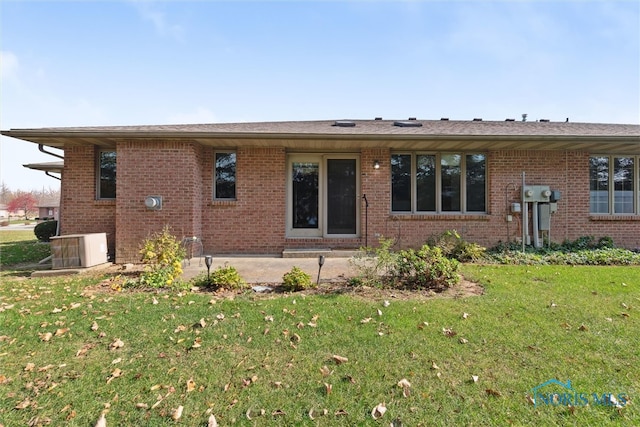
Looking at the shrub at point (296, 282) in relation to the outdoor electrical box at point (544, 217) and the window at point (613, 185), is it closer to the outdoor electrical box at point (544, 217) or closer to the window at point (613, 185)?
the outdoor electrical box at point (544, 217)

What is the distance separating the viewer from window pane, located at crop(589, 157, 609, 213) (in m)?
8.57

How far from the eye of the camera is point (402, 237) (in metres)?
8.25

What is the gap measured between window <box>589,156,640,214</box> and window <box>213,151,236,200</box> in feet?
32.1

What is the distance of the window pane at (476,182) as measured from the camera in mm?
8453

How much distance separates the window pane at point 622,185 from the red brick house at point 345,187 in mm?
28

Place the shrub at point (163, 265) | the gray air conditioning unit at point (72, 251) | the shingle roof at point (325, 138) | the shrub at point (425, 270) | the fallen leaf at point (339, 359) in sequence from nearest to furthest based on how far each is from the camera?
the fallen leaf at point (339, 359) → the shrub at point (425, 270) → the shrub at point (163, 265) → the gray air conditioning unit at point (72, 251) → the shingle roof at point (325, 138)

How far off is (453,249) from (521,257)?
4.86ft

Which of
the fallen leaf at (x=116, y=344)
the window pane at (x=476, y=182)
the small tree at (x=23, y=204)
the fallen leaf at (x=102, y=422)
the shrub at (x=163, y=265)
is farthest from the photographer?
the small tree at (x=23, y=204)

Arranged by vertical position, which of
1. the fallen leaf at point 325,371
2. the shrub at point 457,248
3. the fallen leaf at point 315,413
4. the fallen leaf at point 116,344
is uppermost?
the shrub at point 457,248

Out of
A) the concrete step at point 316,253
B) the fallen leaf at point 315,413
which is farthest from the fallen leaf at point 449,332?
the concrete step at point 316,253

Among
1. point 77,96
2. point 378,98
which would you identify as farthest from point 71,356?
point 378,98

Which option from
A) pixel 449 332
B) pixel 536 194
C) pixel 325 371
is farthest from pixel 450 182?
pixel 325 371

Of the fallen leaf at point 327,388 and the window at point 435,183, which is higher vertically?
the window at point 435,183

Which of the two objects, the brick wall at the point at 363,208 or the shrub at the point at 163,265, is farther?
the brick wall at the point at 363,208
